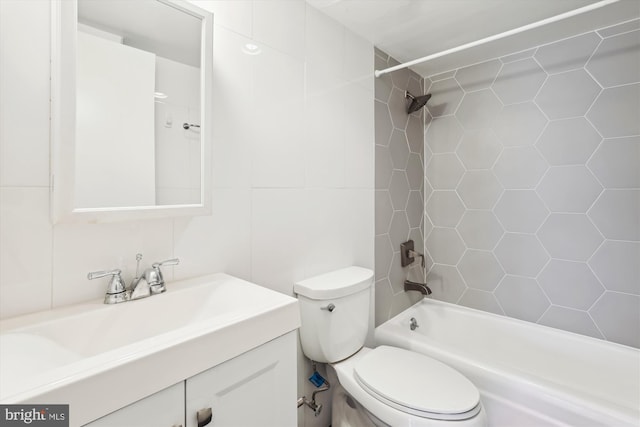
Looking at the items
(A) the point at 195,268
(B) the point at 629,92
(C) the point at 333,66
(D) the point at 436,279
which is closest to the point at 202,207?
(A) the point at 195,268

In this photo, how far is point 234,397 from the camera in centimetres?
72

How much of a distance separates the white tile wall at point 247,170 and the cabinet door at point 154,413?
0.44 m

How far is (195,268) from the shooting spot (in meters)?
1.06

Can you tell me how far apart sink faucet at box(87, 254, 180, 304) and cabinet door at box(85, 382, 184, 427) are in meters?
0.36

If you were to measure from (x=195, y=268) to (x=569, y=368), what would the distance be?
2.08 m

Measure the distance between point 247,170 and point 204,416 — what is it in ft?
2.70

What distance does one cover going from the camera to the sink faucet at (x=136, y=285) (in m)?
0.84

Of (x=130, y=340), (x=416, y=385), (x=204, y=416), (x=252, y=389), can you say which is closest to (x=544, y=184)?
(x=416, y=385)

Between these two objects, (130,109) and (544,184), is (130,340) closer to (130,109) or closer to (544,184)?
(130,109)

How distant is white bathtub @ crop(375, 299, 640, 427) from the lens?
47.2 inches

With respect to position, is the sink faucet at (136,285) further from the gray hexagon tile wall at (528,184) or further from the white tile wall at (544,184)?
the white tile wall at (544,184)

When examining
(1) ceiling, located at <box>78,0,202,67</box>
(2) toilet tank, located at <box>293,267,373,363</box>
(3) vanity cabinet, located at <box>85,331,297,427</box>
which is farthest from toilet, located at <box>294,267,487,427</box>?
(1) ceiling, located at <box>78,0,202,67</box>

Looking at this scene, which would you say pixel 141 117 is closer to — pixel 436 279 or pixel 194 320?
pixel 194 320

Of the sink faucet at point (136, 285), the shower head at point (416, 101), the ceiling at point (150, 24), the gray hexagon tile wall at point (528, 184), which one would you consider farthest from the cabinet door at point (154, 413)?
the shower head at point (416, 101)
